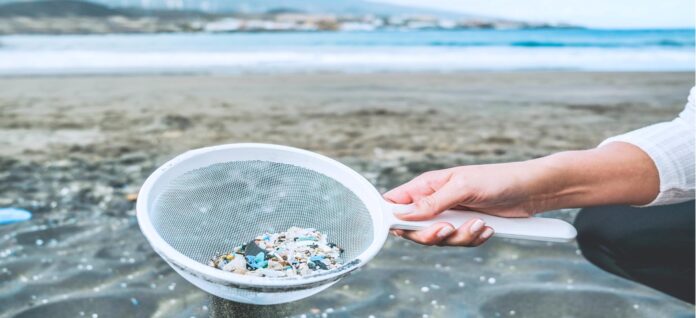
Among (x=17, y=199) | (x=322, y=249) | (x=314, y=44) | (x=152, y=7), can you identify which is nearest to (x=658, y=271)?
(x=322, y=249)

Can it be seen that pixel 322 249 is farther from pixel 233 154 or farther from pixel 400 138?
pixel 400 138

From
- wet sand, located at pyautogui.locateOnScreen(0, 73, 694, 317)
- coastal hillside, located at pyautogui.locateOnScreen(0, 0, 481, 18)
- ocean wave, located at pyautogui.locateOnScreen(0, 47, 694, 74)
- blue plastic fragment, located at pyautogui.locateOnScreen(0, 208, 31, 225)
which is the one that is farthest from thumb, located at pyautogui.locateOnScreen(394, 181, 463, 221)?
coastal hillside, located at pyautogui.locateOnScreen(0, 0, 481, 18)

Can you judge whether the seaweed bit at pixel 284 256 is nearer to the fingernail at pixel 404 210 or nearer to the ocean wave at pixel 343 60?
the fingernail at pixel 404 210

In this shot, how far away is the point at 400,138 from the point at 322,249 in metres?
3.05

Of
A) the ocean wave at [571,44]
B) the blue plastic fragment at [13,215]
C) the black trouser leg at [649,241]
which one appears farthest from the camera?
the ocean wave at [571,44]

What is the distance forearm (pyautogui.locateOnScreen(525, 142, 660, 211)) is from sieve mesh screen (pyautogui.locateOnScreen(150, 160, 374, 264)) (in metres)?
0.53

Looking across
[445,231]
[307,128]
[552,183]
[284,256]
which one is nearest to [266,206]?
[284,256]

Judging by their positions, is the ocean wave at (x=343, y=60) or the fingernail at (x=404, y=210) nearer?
the fingernail at (x=404, y=210)

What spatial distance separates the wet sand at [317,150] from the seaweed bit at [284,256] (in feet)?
0.40

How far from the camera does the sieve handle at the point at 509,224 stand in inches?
60.1

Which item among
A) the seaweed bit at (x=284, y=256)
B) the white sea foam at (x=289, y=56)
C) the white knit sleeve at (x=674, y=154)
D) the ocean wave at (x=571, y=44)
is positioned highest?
the white knit sleeve at (x=674, y=154)

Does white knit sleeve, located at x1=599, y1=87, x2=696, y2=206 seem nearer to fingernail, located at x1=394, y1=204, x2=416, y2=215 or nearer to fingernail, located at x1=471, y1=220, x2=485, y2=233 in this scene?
fingernail, located at x1=471, y1=220, x2=485, y2=233

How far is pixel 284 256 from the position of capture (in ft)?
5.01

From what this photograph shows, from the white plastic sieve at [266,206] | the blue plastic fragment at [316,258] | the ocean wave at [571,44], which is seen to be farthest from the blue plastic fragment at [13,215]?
the ocean wave at [571,44]
